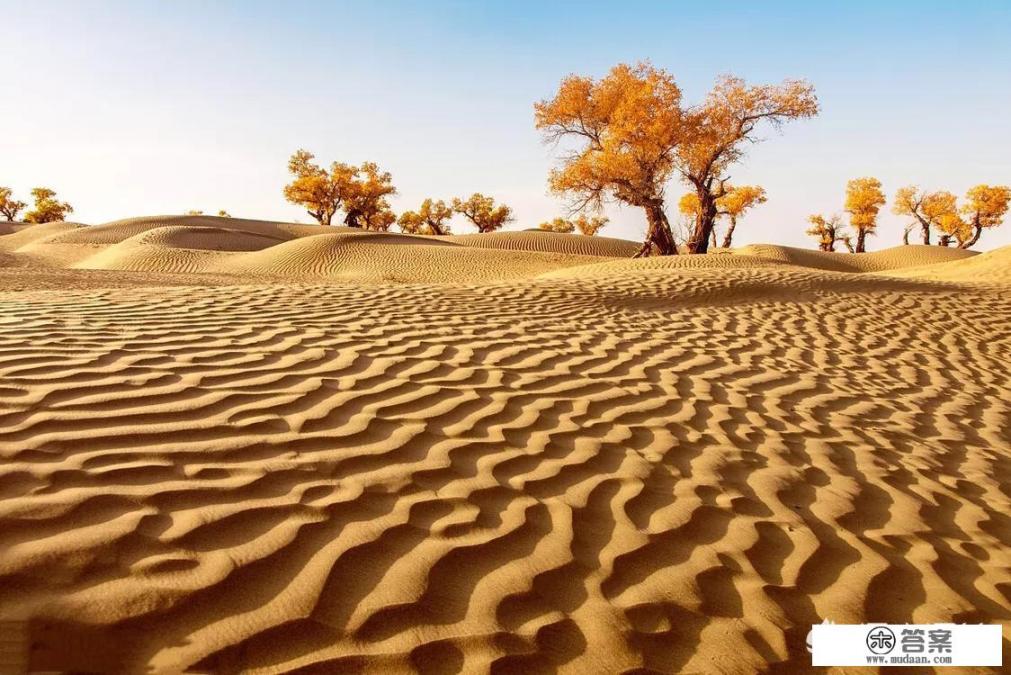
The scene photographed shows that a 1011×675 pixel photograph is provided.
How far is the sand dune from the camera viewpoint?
1.91 m

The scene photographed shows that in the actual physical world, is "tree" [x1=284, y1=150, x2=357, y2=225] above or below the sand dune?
above

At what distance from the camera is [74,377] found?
3600mm

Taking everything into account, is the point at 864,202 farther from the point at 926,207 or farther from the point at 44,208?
the point at 44,208

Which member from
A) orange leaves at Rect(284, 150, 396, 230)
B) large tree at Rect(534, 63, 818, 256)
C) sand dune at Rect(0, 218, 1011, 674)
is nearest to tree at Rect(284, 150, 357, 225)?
orange leaves at Rect(284, 150, 396, 230)

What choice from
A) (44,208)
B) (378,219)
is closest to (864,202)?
(378,219)

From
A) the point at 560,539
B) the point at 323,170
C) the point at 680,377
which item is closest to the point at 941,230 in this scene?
the point at 323,170

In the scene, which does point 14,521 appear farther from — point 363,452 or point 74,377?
point 74,377

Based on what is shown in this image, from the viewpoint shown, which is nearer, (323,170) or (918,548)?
(918,548)

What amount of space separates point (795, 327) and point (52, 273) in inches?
607

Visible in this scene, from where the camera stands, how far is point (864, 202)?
136 feet

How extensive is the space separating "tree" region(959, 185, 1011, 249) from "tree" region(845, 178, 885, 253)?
5415 mm

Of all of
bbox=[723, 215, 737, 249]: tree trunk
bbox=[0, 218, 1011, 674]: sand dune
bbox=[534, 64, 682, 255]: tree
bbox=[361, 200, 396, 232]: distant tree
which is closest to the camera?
bbox=[0, 218, 1011, 674]: sand dune

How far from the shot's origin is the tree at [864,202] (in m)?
41.2

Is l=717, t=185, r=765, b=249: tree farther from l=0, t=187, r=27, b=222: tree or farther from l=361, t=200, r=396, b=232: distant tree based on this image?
l=0, t=187, r=27, b=222: tree
